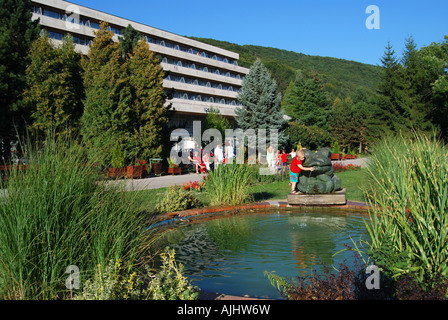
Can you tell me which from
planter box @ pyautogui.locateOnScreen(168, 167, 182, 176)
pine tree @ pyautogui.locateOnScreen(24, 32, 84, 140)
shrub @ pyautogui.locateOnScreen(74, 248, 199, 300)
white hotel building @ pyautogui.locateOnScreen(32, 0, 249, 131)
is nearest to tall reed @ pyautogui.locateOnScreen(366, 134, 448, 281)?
shrub @ pyautogui.locateOnScreen(74, 248, 199, 300)

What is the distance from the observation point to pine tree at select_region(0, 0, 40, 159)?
22344 mm

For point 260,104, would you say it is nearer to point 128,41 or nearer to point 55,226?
point 128,41

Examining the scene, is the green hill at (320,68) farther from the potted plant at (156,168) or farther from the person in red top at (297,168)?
the person in red top at (297,168)

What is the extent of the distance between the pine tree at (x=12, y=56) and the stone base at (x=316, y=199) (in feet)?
56.9

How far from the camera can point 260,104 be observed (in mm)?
36625

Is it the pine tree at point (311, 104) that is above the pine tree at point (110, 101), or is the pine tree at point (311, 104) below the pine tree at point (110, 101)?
above

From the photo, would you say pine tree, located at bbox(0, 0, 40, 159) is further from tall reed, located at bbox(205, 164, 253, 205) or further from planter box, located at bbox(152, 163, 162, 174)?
tall reed, located at bbox(205, 164, 253, 205)

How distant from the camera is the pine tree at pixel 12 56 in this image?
22344mm

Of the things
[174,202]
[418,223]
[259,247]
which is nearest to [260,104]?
[174,202]

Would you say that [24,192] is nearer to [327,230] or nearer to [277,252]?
[277,252]

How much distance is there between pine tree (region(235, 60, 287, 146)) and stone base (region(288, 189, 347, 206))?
2628 centimetres

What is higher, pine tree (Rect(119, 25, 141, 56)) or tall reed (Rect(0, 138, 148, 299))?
pine tree (Rect(119, 25, 141, 56))

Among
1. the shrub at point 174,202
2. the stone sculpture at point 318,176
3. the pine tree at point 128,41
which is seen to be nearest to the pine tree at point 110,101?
the pine tree at point 128,41

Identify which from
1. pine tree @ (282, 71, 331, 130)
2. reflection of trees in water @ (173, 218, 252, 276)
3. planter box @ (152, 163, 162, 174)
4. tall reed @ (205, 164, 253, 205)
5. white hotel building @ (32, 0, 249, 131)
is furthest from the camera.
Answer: pine tree @ (282, 71, 331, 130)
